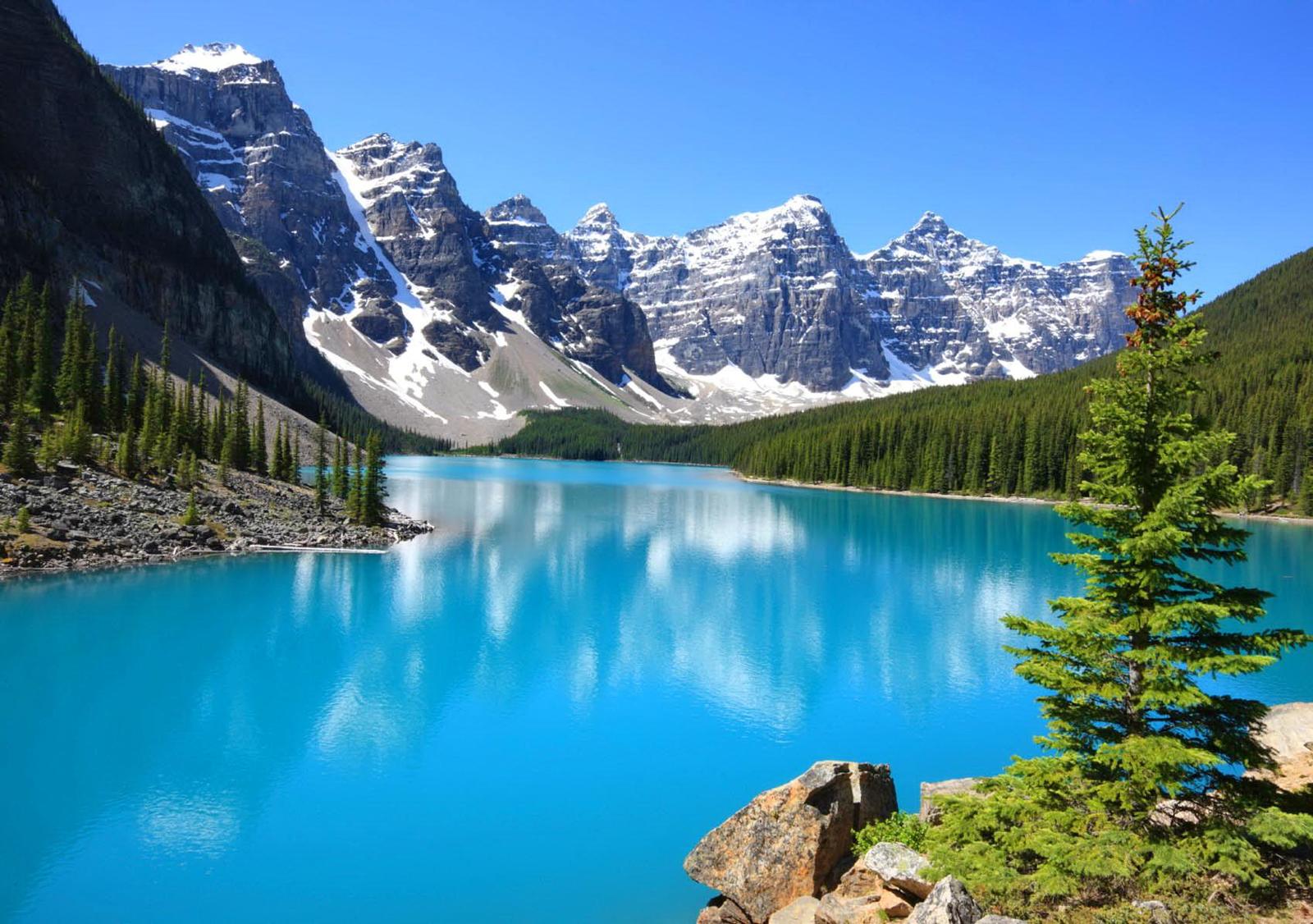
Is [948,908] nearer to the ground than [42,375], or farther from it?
nearer to the ground

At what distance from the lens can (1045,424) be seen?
107688 mm

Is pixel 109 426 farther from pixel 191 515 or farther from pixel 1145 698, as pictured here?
pixel 1145 698

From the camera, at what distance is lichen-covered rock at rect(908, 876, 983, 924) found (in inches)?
322

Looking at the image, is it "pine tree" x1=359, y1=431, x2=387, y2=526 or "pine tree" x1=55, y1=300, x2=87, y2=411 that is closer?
"pine tree" x1=55, y1=300, x2=87, y2=411

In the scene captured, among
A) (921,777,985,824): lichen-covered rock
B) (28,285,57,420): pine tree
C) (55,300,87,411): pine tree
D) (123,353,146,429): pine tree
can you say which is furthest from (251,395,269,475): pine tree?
(921,777,985,824): lichen-covered rock

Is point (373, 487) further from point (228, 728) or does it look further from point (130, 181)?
point (130, 181)

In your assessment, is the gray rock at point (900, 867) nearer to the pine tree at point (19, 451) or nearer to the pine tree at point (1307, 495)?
the pine tree at point (19, 451)

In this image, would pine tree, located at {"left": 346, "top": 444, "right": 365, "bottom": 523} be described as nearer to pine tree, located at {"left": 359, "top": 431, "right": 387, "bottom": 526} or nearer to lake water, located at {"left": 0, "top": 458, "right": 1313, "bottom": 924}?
pine tree, located at {"left": 359, "top": 431, "right": 387, "bottom": 526}

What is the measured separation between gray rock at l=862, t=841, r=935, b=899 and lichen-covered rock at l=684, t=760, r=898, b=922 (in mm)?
1373

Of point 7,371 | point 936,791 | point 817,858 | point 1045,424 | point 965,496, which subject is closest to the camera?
point 817,858

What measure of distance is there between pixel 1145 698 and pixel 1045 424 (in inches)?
4291

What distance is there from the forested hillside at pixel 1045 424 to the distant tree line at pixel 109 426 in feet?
278

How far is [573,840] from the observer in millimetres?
15422

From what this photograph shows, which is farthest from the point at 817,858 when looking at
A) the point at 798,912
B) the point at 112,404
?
the point at 112,404
